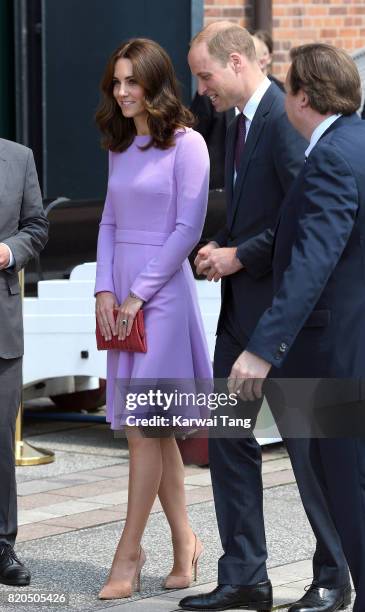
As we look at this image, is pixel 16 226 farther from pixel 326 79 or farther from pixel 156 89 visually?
pixel 326 79

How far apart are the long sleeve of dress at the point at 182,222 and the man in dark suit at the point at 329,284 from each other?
77 cm

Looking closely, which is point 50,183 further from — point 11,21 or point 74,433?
point 74,433

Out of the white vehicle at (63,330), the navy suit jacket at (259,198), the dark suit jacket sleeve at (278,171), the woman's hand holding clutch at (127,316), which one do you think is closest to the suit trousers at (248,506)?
the navy suit jacket at (259,198)

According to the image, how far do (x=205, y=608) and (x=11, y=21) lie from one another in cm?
804

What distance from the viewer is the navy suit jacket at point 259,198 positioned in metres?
4.82

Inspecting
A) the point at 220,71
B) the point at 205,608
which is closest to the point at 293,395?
the point at 205,608

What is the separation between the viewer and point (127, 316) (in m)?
5.05

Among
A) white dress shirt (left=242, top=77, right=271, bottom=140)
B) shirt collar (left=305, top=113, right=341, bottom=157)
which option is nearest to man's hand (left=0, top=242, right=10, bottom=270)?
white dress shirt (left=242, top=77, right=271, bottom=140)

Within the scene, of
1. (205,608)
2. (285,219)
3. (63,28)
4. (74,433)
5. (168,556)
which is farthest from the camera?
(63,28)

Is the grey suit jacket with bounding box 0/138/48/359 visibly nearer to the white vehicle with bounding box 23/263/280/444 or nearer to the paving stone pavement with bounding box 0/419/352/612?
the paving stone pavement with bounding box 0/419/352/612

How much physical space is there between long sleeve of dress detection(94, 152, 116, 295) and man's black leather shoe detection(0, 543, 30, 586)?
101cm

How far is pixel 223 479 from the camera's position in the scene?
491 cm

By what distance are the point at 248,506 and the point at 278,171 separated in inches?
44.4

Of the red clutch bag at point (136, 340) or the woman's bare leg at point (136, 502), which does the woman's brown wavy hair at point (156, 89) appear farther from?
the woman's bare leg at point (136, 502)
